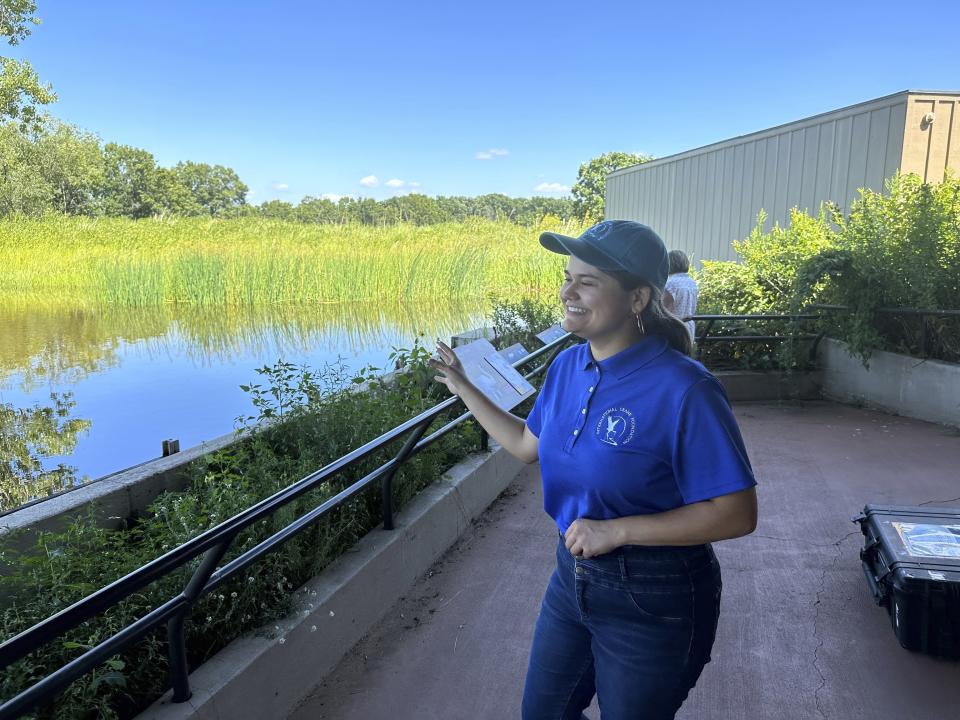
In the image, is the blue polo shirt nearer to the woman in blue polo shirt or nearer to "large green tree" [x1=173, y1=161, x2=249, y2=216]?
the woman in blue polo shirt

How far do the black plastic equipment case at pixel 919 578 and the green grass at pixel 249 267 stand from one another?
10.6 meters

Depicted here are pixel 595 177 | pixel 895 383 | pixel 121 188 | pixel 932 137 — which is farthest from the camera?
pixel 595 177

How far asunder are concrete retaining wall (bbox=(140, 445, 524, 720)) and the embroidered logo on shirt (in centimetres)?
160

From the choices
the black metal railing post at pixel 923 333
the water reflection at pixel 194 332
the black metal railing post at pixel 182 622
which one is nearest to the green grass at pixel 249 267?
the water reflection at pixel 194 332

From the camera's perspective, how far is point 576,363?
1812 mm

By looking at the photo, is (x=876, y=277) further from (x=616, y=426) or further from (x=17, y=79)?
(x=17, y=79)

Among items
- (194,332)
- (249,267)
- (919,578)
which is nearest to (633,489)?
(919,578)

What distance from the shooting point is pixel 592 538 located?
1541 millimetres

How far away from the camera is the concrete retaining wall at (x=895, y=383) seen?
21.4 feet

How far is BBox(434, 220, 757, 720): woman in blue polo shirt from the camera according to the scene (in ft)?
4.85

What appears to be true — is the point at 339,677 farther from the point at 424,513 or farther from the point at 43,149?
the point at 43,149

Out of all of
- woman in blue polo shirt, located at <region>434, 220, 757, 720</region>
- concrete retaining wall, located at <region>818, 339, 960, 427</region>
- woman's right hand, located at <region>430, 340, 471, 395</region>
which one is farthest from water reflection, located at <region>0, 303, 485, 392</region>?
woman in blue polo shirt, located at <region>434, 220, 757, 720</region>

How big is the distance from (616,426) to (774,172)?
11099 millimetres

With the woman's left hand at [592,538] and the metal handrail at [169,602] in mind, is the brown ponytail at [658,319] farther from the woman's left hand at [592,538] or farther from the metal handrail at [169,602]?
the metal handrail at [169,602]
